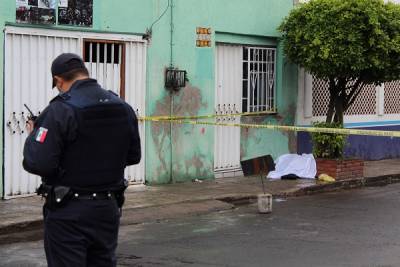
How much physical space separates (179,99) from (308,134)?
368 cm

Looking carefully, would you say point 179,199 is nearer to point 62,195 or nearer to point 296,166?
point 296,166

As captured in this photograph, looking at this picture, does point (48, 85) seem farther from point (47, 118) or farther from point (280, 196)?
point (47, 118)

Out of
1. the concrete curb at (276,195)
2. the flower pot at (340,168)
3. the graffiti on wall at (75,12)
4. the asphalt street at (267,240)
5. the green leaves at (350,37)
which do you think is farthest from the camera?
the flower pot at (340,168)

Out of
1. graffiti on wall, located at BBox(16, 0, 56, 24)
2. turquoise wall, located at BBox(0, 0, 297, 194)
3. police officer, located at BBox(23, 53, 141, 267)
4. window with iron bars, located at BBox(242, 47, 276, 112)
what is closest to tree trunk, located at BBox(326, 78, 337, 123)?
window with iron bars, located at BBox(242, 47, 276, 112)

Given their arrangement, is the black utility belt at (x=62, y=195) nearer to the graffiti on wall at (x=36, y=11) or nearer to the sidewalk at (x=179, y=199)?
the sidewalk at (x=179, y=199)

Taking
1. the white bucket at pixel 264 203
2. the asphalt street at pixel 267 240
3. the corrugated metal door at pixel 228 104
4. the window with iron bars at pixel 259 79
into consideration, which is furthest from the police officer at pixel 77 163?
the window with iron bars at pixel 259 79

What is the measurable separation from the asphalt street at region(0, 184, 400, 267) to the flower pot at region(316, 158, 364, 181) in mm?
2259

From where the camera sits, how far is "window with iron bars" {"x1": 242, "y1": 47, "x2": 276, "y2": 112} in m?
13.7

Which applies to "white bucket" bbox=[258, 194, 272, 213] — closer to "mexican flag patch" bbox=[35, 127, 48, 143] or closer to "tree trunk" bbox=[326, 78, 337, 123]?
"tree trunk" bbox=[326, 78, 337, 123]

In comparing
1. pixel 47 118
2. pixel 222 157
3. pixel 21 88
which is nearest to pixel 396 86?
pixel 222 157

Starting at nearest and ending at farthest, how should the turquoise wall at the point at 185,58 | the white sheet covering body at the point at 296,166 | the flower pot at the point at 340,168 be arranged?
1. the turquoise wall at the point at 185,58
2. the flower pot at the point at 340,168
3. the white sheet covering body at the point at 296,166

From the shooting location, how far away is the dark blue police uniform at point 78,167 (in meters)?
3.84

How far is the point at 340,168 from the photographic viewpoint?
42.8ft

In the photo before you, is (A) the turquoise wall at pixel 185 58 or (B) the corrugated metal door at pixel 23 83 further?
(A) the turquoise wall at pixel 185 58
